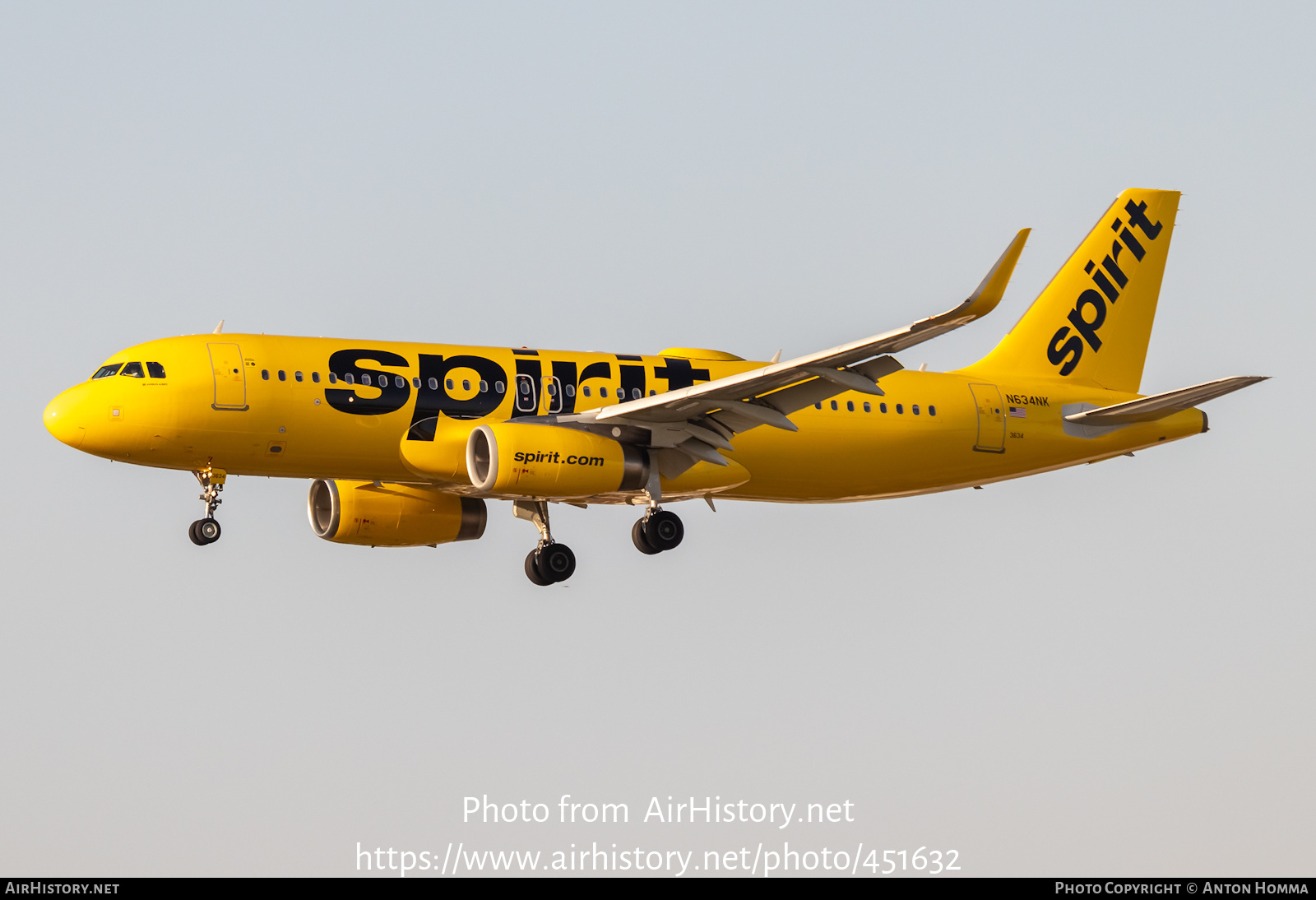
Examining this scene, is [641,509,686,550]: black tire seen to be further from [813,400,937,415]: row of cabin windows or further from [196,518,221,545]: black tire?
[196,518,221,545]: black tire

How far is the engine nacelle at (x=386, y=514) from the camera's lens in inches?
1881

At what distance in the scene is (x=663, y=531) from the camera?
45406 mm

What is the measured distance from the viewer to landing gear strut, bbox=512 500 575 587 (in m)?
47.3

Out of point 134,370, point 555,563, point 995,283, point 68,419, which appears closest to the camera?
point 995,283

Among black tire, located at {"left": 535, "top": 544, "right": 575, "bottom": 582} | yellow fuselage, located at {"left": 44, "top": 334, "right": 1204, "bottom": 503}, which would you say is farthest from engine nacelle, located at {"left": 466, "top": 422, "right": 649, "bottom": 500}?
black tire, located at {"left": 535, "top": 544, "right": 575, "bottom": 582}

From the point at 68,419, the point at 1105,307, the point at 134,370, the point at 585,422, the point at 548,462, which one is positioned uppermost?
the point at 1105,307

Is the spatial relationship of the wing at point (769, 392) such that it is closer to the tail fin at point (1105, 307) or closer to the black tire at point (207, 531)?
the black tire at point (207, 531)

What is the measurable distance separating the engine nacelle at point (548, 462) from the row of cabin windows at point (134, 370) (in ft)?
22.8

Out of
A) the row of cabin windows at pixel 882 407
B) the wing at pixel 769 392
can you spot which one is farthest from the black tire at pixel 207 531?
the row of cabin windows at pixel 882 407

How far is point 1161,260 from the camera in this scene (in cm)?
5359

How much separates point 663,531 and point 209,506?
10545 millimetres

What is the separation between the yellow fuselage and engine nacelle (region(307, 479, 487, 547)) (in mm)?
4134

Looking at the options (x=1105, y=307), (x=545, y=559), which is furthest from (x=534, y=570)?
(x=1105, y=307)

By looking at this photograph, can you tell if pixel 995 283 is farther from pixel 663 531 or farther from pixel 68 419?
pixel 68 419
